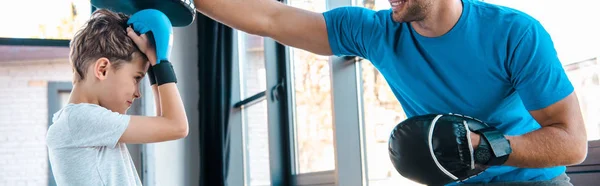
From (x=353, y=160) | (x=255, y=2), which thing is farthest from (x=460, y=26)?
(x=353, y=160)

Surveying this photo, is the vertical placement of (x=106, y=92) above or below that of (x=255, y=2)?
below

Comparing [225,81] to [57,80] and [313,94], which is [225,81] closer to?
[313,94]

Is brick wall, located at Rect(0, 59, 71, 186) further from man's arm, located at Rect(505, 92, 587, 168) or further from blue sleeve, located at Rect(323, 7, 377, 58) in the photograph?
man's arm, located at Rect(505, 92, 587, 168)

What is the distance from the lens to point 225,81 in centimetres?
502

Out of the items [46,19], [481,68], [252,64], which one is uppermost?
[46,19]

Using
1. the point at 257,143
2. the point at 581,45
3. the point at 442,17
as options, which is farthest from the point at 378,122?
the point at 257,143

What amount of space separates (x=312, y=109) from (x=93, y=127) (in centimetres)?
213

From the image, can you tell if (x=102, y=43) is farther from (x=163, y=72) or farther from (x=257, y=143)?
(x=257, y=143)

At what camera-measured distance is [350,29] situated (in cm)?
207

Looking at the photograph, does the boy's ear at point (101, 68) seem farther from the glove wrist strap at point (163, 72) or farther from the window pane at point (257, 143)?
the window pane at point (257, 143)

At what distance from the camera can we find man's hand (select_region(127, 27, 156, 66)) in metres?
1.95

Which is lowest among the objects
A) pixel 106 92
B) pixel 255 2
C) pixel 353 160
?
pixel 353 160

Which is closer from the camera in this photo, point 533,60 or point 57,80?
point 533,60

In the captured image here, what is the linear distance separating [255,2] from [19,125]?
601 cm
